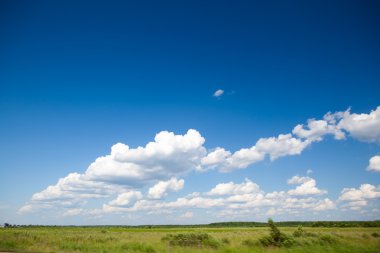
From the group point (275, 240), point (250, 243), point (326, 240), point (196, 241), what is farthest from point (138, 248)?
point (326, 240)

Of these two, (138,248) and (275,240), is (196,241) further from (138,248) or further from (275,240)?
(275,240)

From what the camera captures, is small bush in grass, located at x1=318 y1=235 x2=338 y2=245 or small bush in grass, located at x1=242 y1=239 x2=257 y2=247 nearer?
small bush in grass, located at x1=242 y1=239 x2=257 y2=247

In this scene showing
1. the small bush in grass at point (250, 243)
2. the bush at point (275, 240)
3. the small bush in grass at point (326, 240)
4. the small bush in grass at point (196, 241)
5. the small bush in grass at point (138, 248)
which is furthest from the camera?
the small bush in grass at point (326, 240)

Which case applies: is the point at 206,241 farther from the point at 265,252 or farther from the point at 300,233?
the point at 300,233

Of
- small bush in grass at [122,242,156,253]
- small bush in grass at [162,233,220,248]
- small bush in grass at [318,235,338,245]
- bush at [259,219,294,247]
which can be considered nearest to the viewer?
small bush in grass at [122,242,156,253]

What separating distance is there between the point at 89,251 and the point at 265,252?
13.6 meters

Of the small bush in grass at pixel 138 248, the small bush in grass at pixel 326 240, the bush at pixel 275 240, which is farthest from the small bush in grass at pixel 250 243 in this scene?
the small bush in grass at pixel 138 248

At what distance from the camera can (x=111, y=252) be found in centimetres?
2322

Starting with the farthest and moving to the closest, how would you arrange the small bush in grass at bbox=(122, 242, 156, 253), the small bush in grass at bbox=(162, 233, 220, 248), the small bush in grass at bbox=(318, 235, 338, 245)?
the small bush in grass at bbox=(318, 235, 338, 245) < the small bush in grass at bbox=(162, 233, 220, 248) < the small bush in grass at bbox=(122, 242, 156, 253)

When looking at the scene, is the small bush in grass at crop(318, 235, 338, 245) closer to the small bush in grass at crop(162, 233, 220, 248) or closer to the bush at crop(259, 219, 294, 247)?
the bush at crop(259, 219, 294, 247)

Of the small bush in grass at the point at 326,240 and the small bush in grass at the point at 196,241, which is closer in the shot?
the small bush in grass at the point at 196,241

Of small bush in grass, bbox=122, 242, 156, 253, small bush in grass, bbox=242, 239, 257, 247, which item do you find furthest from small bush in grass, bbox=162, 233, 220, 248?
small bush in grass, bbox=122, 242, 156, 253

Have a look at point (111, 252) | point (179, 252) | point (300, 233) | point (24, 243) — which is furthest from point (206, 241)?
point (24, 243)

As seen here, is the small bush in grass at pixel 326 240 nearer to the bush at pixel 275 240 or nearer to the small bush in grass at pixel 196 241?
the bush at pixel 275 240
